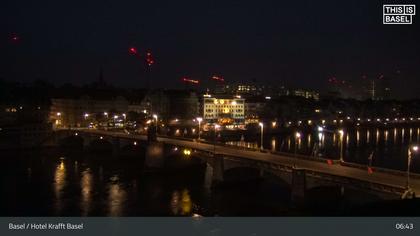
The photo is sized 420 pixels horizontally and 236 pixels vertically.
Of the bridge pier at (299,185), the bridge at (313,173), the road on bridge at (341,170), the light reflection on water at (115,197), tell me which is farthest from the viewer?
the light reflection on water at (115,197)

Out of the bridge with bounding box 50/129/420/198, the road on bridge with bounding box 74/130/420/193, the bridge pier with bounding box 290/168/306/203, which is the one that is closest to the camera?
the bridge with bounding box 50/129/420/198

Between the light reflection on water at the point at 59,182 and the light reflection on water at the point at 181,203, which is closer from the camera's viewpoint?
the light reflection on water at the point at 181,203

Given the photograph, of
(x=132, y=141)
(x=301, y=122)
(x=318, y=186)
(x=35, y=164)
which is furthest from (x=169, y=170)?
(x=301, y=122)

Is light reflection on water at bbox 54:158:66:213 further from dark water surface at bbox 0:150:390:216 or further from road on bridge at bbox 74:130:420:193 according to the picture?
road on bridge at bbox 74:130:420:193

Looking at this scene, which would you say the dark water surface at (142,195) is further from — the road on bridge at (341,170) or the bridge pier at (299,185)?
the road on bridge at (341,170)

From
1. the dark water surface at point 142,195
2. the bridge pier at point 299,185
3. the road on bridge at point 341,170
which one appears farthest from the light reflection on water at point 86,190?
the bridge pier at point 299,185

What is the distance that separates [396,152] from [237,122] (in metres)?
59.8

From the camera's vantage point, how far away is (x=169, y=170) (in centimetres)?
5288
